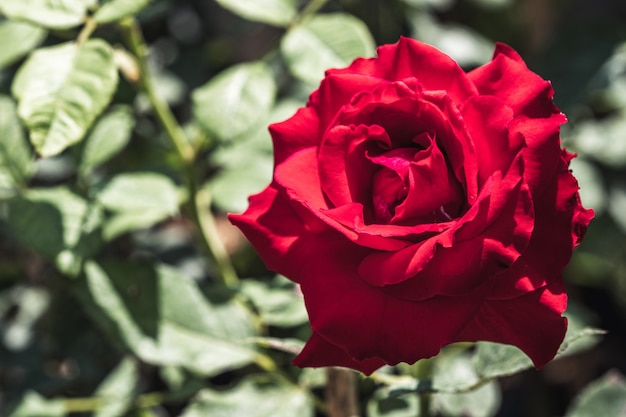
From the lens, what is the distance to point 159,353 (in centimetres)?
102

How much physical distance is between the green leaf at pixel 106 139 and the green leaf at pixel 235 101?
0.39 feet

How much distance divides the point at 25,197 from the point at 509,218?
613 mm

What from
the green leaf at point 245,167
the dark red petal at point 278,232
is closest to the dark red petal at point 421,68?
the dark red petal at point 278,232

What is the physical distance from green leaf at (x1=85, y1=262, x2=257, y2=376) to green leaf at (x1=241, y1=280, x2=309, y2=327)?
10 cm

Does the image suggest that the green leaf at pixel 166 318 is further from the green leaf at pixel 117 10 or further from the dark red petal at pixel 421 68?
the dark red petal at pixel 421 68

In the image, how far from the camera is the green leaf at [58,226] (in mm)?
941

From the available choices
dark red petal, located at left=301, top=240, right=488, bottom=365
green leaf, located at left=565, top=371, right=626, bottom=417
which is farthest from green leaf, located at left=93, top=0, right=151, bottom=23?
green leaf, located at left=565, top=371, right=626, bottom=417

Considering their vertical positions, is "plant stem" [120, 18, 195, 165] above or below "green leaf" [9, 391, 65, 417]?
above

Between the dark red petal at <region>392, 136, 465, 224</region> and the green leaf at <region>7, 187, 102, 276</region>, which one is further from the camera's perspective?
the green leaf at <region>7, 187, 102, 276</region>

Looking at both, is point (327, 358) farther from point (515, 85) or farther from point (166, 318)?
point (166, 318)

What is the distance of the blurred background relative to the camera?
4.12ft

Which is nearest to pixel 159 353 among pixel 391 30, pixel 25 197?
pixel 25 197

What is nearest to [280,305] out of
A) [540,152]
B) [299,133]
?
[299,133]

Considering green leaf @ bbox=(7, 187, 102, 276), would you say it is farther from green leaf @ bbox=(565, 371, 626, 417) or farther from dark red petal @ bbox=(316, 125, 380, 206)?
green leaf @ bbox=(565, 371, 626, 417)
